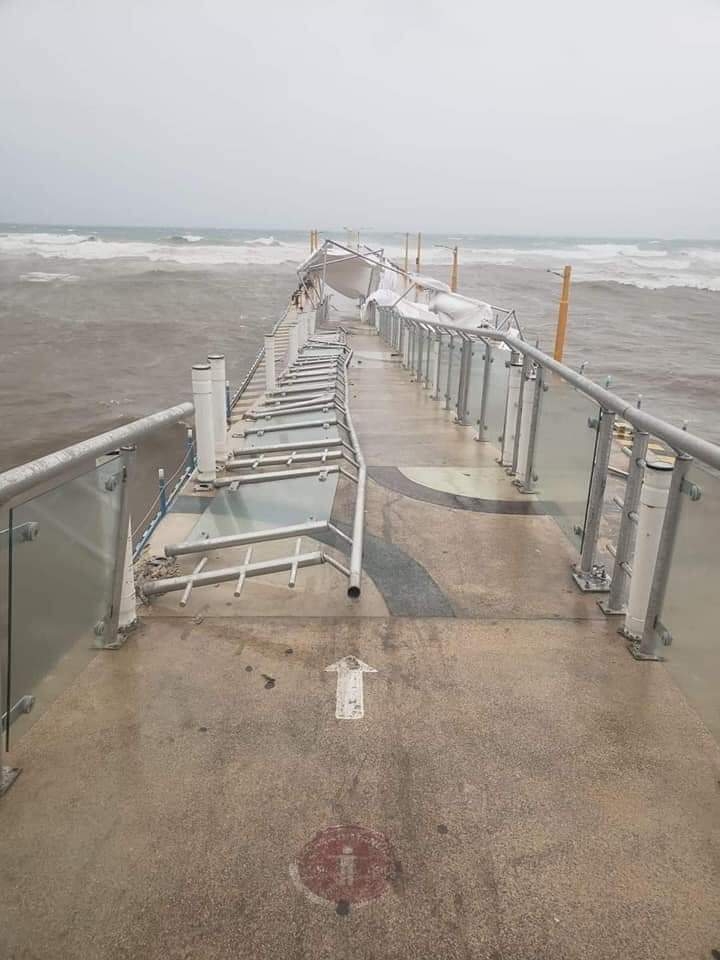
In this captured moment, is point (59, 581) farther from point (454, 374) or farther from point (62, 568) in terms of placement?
point (454, 374)

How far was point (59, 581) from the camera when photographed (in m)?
2.95

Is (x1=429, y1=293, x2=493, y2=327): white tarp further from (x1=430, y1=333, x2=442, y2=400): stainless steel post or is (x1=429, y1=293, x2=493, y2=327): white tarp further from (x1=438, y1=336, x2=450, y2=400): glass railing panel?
(x1=438, y1=336, x2=450, y2=400): glass railing panel

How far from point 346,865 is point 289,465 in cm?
376

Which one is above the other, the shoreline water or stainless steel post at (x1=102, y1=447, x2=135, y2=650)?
stainless steel post at (x1=102, y1=447, x2=135, y2=650)

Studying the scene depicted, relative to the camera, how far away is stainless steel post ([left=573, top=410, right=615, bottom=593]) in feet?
14.5

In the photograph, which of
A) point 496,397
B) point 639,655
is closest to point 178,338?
point 496,397

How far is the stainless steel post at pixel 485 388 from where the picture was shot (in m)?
8.02

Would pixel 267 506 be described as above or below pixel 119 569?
below

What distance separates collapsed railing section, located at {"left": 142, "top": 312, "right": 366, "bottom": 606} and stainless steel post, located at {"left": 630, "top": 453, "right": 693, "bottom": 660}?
1450 millimetres

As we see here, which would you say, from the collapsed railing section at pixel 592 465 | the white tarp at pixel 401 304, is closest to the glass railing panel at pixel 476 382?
the collapsed railing section at pixel 592 465

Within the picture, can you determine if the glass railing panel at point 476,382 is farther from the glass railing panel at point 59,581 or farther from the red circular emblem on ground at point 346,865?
the red circular emblem on ground at point 346,865

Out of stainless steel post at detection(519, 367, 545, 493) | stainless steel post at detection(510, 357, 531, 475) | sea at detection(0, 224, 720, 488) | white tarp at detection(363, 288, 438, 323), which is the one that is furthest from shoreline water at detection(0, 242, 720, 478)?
stainless steel post at detection(519, 367, 545, 493)

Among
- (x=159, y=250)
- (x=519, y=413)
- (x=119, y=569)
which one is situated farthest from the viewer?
(x=159, y=250)

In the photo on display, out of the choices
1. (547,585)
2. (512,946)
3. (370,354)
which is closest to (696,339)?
(370,354)
